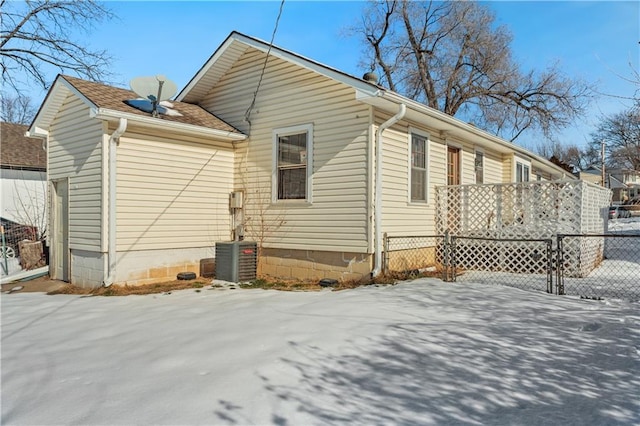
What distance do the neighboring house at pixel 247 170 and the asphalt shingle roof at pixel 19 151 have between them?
11322mm

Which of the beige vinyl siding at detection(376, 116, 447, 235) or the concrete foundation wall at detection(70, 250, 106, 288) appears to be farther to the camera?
the beige vinyl siding at detection(376, 116, 447, 235)

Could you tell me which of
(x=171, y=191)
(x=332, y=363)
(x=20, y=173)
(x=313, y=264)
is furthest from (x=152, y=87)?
(x=20, y=173)

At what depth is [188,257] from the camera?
29.9ft

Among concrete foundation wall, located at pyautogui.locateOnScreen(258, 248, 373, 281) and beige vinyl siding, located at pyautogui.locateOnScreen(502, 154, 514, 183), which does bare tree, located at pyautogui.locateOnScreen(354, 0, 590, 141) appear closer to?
beige vinyl siding, located at pyautogui.locateOnScreen(502, 154, 514, 183)

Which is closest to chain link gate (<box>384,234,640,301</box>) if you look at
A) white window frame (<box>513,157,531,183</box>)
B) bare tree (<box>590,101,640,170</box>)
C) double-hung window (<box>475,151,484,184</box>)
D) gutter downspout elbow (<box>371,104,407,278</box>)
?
gutter downspout elbow (<box>371,104,407,278</box>)

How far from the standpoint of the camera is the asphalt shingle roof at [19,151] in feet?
62.3

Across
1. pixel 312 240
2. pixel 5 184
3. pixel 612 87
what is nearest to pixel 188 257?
pixel 312 240

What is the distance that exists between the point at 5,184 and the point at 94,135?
14468 millimetres

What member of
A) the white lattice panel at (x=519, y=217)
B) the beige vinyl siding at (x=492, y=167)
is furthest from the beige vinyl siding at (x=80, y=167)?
the beige vinyl siding at (x=492, y=167)

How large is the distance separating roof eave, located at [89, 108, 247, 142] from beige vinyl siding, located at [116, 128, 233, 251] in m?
0.24

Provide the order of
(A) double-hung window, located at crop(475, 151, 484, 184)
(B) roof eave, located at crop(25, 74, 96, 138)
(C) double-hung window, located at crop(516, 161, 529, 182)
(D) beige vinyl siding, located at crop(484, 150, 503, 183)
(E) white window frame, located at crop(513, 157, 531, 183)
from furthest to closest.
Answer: (C) double-hung window, located at crop(516, 161, 529, 182)
(E) white window frame, located at crop(513, 157, 531, 183)
(D) beige vinyl siding, located at crop(484, 150, 503, 183)
(A) double-hung window, located at crop(475, 151, 484, 184)
(B) roof eave, located at crop(25, 74, 96, 138)

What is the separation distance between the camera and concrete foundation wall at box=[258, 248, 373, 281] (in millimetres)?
8234

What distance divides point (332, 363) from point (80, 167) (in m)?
7.10

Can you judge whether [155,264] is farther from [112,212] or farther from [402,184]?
[402,184]
